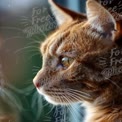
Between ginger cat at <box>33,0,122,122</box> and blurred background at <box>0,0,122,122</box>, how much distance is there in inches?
3.5

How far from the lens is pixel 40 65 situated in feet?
3.47

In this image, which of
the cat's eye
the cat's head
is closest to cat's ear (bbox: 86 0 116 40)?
the cat's head

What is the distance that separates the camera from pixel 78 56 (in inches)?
34.3

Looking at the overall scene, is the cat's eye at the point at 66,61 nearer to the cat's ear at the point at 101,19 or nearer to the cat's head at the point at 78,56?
the cat's head at the point at 78,56

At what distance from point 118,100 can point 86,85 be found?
10cm

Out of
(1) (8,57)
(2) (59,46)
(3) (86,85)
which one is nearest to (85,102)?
(3) (86,85)

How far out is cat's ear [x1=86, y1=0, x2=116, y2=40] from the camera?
0.80 meters

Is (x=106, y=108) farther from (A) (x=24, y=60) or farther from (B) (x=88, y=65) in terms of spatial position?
(A) (x=24, y=60)

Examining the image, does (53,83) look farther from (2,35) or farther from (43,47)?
(2,35)

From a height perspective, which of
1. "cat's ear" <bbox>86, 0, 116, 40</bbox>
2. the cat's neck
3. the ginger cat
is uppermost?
"cat's ear" <bbox>86, 0, 116, 40</bbox>

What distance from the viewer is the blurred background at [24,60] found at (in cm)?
108

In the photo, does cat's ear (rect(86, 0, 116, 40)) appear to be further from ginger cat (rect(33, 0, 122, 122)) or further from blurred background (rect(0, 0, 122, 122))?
blurred background (rect(0, 0, 122, 122))

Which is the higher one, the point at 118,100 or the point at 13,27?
the point at 13,27

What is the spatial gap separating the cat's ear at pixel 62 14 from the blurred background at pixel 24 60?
0.03 meters
